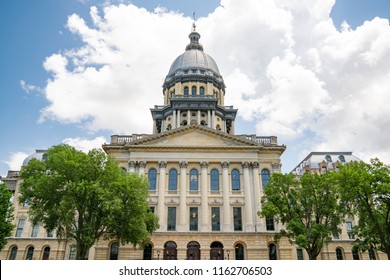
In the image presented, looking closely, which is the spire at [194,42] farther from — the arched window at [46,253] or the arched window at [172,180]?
the arched window at [46,253]

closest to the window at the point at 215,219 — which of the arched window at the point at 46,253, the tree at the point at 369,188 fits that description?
the tree at the point at 369,188

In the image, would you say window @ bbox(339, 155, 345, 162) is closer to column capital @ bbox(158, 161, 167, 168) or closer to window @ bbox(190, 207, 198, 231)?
window @ bbox(190, 207, 198, 231)

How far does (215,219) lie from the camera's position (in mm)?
38562

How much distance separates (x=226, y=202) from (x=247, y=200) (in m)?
2.64

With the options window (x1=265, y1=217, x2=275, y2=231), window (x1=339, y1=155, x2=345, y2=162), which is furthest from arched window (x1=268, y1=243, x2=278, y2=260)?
window (x1=339, y1=155, x2=345, y2=162)

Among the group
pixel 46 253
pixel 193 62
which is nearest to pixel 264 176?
pixel 193 62

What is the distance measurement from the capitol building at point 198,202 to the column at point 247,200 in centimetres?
11

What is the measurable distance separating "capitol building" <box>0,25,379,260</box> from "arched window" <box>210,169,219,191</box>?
0.13 m

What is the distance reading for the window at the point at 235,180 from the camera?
4047cm

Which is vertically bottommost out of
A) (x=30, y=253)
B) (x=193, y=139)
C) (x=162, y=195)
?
(x=30, y=253)

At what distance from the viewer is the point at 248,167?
135 feet

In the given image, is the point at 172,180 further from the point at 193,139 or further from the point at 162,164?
the point at 193,139

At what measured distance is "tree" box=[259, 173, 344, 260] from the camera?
92.0 feet
